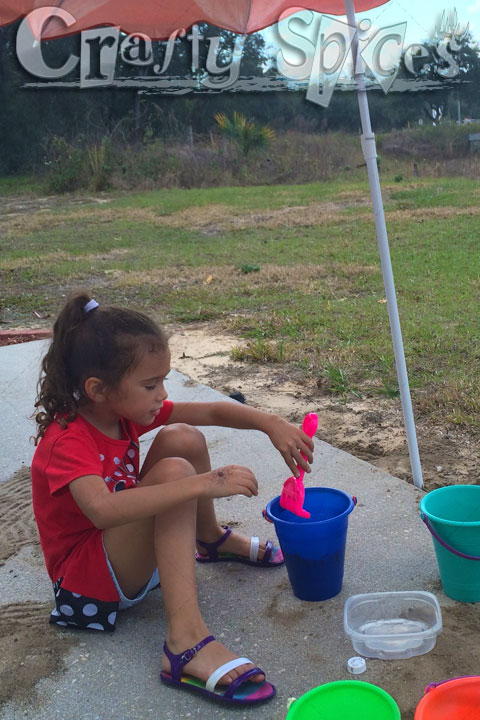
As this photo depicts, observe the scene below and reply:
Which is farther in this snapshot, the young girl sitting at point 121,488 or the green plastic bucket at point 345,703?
the young girl sitting at point 121,488

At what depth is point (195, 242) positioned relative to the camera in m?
9.50

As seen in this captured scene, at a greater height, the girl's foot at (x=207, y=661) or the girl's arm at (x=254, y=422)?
the girl's arm at (x=254, y=422)

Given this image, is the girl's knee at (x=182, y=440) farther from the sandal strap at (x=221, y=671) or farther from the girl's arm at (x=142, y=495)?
the sandal strap at (x=221, y=671)

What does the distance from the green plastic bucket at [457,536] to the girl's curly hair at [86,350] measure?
87 centimetres

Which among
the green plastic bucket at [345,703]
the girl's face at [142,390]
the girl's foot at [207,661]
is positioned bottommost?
the girl's foot at [207,661]

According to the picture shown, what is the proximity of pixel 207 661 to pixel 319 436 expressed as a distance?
5.15 ft

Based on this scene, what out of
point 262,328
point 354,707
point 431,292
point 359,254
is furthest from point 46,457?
point 359,254

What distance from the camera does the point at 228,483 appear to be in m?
1.87

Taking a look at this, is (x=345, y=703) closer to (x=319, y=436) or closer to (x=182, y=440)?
(x=182, y=440)

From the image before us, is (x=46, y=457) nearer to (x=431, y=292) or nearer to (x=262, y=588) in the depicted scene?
(x=262, y=588)

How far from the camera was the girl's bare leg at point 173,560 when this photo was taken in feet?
6.13

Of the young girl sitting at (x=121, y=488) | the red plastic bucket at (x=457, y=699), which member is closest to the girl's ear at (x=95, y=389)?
the young girl sitting at (x=121, y=488)

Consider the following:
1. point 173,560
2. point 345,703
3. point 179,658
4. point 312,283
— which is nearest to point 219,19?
point 173,560

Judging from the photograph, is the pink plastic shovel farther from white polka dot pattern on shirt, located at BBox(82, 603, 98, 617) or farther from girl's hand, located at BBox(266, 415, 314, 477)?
white polka dot pattern on shirt, located at BBox(82, 603, 98, 617)
